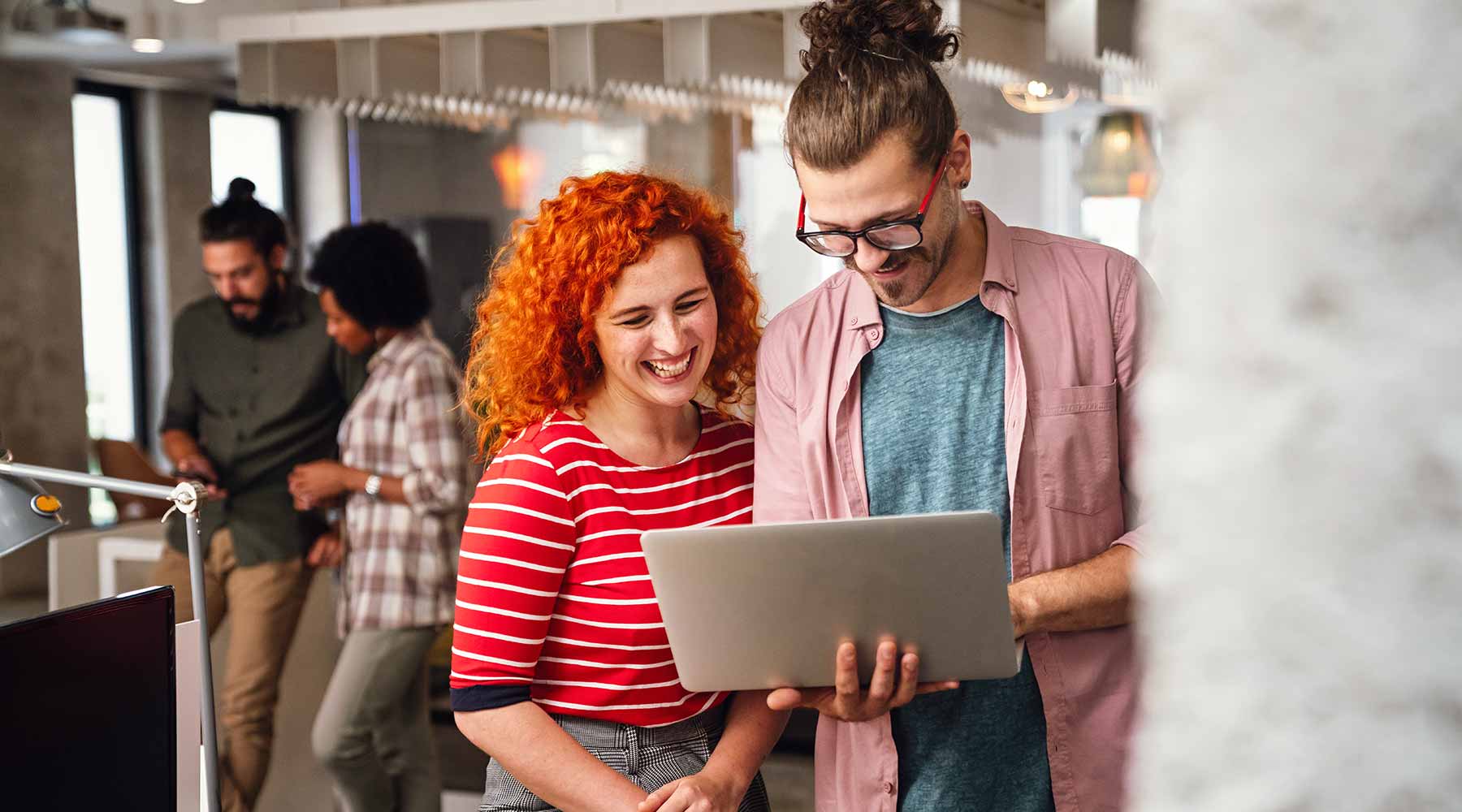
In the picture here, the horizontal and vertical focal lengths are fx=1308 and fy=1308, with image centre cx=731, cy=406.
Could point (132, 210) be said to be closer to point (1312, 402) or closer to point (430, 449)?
point (430, 449)

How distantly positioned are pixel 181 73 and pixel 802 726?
551cm

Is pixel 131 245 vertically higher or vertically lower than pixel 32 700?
higher

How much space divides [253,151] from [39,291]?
6.53ft

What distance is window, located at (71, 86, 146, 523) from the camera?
767cm

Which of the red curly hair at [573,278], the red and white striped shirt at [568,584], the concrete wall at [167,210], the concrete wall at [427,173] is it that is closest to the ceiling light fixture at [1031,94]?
the red curly hair at [573,278]

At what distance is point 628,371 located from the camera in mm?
1812

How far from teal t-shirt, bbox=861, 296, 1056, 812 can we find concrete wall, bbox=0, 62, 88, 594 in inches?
251

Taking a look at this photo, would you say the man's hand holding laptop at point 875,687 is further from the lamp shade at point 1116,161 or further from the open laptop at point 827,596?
the lamp shade at point 1116,161

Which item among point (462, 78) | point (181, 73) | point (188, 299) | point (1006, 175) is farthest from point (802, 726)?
point (181, 73)

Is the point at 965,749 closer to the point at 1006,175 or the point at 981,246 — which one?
the point at 981,246

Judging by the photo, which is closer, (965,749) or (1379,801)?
(1379,801)

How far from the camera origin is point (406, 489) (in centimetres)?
364

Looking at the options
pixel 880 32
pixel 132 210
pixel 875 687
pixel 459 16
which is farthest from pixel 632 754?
pixel 132 210

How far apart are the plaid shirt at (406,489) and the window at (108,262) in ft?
14.9
